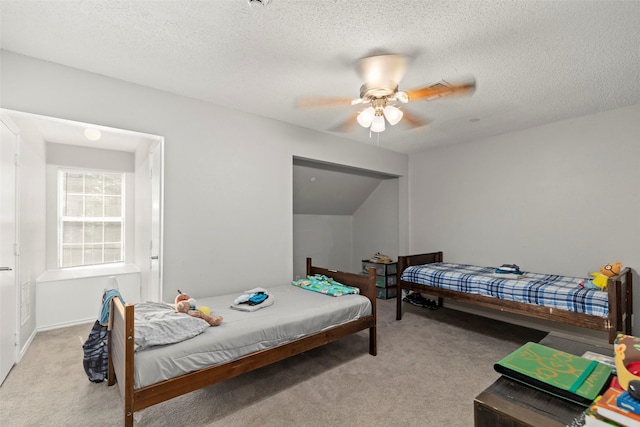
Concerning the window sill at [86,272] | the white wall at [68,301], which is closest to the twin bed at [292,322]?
the white wall at [68,301]

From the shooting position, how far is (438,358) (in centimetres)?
284

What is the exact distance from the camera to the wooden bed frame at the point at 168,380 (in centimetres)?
161

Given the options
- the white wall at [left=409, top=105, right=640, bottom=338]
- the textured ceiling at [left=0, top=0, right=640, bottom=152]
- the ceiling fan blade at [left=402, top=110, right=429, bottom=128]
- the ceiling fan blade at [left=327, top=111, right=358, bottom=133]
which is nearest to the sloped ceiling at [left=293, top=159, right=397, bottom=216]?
the ceiling fan blade at [left=327, top=111, right=358, bottom=133]

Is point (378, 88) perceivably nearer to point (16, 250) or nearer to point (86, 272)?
point (16, 250)

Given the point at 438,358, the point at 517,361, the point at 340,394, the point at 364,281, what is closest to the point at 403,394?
the point at 340,394

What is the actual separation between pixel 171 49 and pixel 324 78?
112 centimetres

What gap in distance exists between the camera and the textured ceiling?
1.67 meters

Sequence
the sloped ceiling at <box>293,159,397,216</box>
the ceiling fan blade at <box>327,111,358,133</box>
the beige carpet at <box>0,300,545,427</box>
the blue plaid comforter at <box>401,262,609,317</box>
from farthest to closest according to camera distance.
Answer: the sloped ceiling at <box>293,159,397,216</box>
the ceiling fan blade at <box>327,111,358,133</box>
the blue plaid comforter at <box>401,262,609,317</box>
the beige carpet at <box>0,300,545,427</box>

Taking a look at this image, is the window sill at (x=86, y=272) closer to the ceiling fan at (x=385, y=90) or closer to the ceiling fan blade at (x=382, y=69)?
the ceiling fan at (x=385, y=90)

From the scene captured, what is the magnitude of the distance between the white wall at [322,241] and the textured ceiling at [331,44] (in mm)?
2766

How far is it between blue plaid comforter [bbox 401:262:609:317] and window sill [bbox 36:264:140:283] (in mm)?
3861

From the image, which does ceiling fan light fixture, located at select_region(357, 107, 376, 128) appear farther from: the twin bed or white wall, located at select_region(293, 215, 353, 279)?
white wall, located at select_region(293, 215, 353, 279)

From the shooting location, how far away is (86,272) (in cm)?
398

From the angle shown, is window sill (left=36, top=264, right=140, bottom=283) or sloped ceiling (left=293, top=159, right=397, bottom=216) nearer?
window sill (left=36, top=264, right=140, bottom=283)
